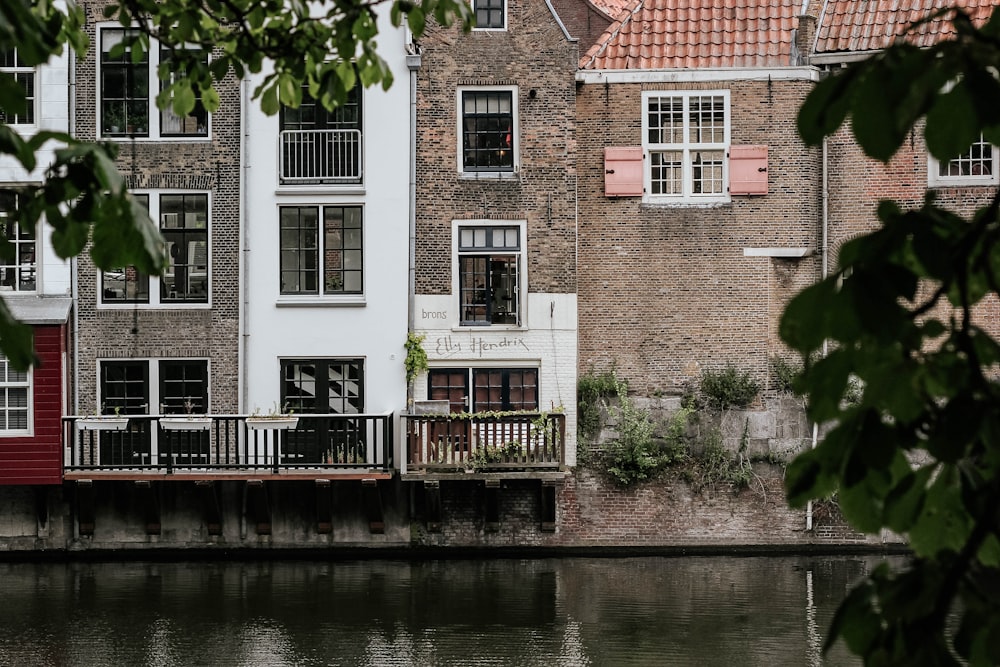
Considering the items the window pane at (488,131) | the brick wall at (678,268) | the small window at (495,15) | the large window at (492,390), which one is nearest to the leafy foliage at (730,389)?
the brick wall at (678,268)

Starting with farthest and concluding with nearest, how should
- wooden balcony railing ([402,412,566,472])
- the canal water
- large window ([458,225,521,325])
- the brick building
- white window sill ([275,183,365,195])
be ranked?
the brick building < large window ([458,225,521,325]) < white window sill ([275,183,365,195]) < wooden balcony railing ([402,412,566,472]) < the canal water

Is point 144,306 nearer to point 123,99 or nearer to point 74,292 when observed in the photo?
point 74,292

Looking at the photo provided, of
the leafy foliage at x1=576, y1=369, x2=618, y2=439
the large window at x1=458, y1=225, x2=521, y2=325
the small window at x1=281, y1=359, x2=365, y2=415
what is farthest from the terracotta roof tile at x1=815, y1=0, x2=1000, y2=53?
the small window at x1=281, y1=359, x2=365, y2=415

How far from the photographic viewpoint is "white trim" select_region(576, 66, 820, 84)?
2116 centimetres

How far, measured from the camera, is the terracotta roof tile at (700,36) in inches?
846

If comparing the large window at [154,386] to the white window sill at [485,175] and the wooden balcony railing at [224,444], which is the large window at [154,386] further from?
the white window sill at [485,175]

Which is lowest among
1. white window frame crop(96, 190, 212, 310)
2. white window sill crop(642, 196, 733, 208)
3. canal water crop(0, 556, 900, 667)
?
canal water crop(0, 556, 900, 667)

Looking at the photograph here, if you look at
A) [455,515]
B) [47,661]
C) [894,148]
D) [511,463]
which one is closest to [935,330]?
[894,148]

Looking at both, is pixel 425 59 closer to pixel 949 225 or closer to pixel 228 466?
pixel 228 466

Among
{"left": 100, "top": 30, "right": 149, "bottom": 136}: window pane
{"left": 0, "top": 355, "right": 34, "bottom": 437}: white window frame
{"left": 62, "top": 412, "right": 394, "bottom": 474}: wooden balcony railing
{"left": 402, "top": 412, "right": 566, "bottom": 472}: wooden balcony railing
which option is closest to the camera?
{"left": 402, "top": 412, "right": 566, "bottom": 472}: wooden balcony railing

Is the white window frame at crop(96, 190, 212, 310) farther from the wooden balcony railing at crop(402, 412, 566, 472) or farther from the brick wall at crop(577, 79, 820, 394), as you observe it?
the brick wall at crop(577, 79, 820, 394)

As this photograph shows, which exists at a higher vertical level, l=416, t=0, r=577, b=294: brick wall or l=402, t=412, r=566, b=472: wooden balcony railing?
l=416, t=0, r=577, b=294: brick wall

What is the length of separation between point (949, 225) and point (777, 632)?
49.4 ft

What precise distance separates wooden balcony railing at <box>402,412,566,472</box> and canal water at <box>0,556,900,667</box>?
1.67 m
